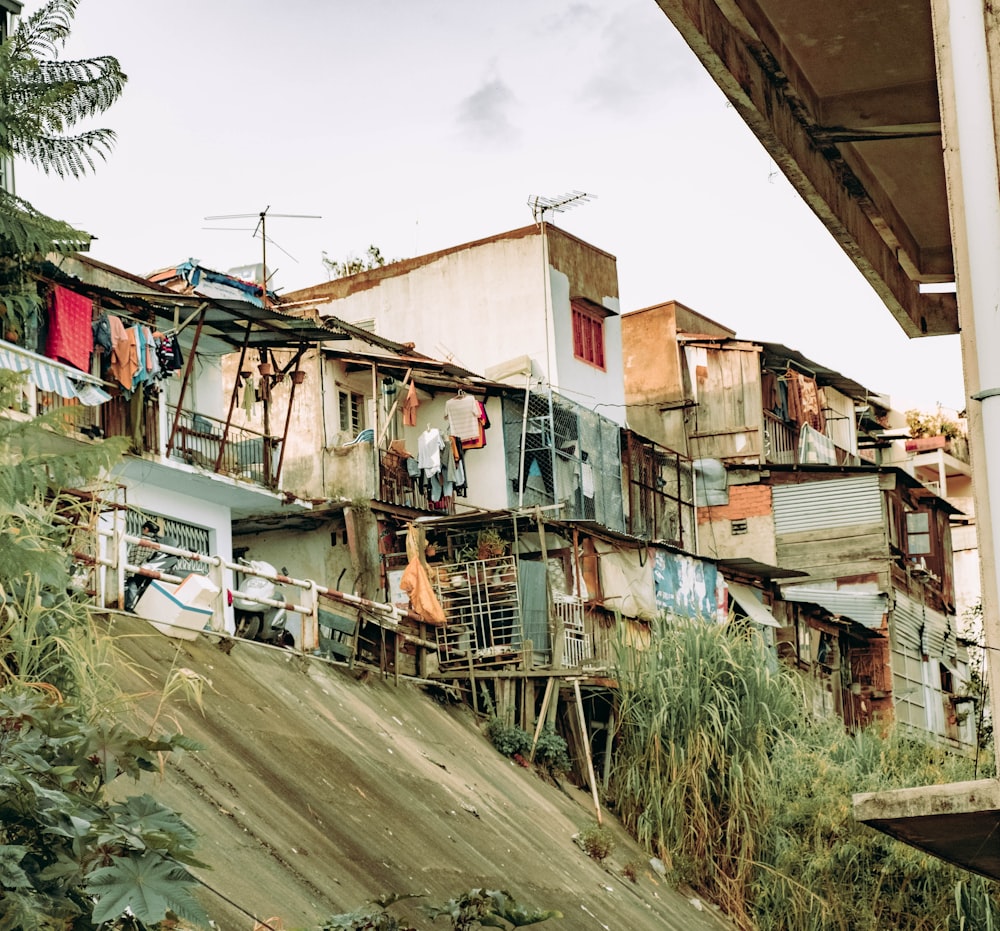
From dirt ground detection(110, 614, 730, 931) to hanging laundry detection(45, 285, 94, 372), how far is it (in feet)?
15.7

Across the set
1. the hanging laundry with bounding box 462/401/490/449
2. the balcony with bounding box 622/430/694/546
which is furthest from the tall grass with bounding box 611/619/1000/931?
the balcony with bounding box 622/430/694/546

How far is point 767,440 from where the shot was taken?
1388 inches

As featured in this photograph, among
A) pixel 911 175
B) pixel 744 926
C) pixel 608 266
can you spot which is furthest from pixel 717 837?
pixel 608 266

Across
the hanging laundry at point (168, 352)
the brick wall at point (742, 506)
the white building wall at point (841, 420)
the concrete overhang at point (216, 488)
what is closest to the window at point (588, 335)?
the brick wall at point (742, 506)

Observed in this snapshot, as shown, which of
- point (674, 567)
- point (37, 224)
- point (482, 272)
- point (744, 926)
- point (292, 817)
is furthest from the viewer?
point (482, 272)

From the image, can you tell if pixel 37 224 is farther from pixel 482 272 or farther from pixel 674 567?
pixel 482 272

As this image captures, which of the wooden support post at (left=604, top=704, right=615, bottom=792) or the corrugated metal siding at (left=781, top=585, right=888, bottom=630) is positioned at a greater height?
the corrugated metal siding at (left=781, top=585, right=888, bottom=630)

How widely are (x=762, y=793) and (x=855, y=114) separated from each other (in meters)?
13.8

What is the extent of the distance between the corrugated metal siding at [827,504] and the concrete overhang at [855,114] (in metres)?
24.8

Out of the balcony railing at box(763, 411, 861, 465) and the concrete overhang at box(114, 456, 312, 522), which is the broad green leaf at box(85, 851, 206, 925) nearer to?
the concrete overhang at box(114, 456, 312, 522)

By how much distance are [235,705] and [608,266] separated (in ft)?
65.8

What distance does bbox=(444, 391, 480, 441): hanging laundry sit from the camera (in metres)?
27.8

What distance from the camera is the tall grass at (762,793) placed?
19.0 metres

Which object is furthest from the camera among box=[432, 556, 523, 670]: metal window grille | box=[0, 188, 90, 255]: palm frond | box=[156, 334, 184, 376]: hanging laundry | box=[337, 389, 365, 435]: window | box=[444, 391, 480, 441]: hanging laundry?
box=[444, 391, 480, 441]: hanging laundry
